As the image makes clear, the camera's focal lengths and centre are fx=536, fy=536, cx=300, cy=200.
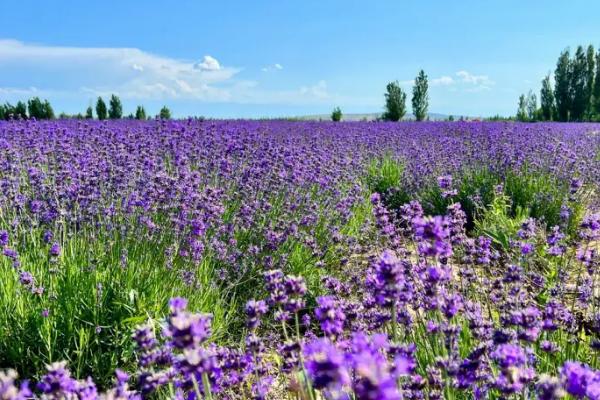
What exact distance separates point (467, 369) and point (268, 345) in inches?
75.8

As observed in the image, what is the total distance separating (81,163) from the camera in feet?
15.6

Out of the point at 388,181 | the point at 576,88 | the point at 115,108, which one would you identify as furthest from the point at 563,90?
the point at 388,181

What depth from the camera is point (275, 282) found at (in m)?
1.55

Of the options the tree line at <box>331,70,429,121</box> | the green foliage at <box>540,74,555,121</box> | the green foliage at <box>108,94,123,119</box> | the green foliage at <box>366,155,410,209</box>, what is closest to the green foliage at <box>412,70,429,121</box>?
the tree line at <box>331,70,429,121</box>

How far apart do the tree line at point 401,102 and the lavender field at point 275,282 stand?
2805 cm

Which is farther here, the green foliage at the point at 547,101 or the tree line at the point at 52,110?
the green foliage at the point at 547,101

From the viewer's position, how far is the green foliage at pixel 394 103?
35719 mm

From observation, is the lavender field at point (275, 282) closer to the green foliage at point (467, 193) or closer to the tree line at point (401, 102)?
the green foliage at point (467, 193)

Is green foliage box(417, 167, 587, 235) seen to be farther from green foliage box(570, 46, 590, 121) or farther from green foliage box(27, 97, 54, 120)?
green foliage box(570, 46, 590, 121)

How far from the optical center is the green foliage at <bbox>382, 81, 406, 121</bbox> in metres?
35.7

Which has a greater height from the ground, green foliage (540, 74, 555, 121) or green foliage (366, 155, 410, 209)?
green foliage (540, 74, 555, 121)

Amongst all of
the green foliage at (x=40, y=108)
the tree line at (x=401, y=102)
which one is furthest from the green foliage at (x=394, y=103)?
the green foliage at (x=40, y=108)

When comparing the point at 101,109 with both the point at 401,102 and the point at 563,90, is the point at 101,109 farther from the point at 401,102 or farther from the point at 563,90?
the point at 563,90

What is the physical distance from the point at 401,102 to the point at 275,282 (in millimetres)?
35650
